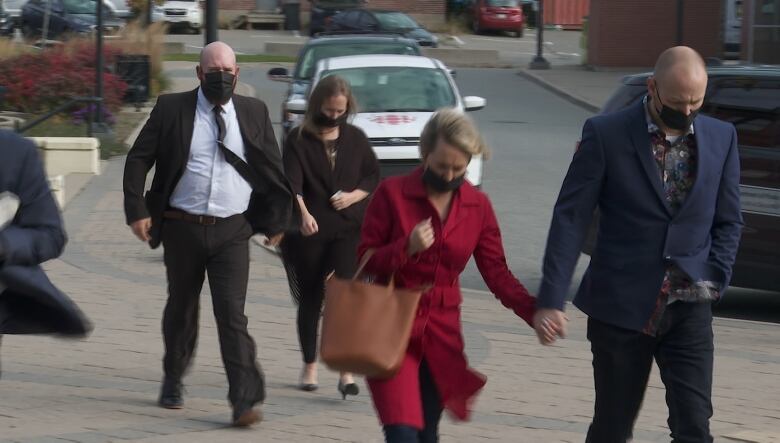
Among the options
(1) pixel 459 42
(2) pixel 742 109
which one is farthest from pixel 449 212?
(1) pixel 459 42

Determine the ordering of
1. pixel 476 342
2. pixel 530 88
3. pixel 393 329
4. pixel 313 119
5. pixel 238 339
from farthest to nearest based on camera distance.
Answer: pixel 530 88, pixel 476 342, pixel 313 119, pixel 238 339, pixel 393 329

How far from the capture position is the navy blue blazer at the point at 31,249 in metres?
4.36

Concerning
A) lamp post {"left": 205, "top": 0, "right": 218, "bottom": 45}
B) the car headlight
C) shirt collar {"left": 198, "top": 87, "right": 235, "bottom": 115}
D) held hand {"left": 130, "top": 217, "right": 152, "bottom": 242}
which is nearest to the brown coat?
shirt collar {"left": 198, "top": 87, "right": 235, "bottom": 115}

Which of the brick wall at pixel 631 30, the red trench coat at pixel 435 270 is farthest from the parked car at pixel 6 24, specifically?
the red trench coat at pixel 435 270

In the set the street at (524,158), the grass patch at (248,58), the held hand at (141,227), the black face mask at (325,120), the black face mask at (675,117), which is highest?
the black face mask at (675,117)

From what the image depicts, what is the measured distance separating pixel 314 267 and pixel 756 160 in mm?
3945

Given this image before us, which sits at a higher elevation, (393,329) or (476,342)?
(393,329)

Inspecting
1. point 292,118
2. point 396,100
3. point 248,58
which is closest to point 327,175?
point 396,100

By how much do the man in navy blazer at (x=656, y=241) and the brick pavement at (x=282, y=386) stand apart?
1.73m

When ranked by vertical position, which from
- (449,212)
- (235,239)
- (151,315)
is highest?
(449,212)

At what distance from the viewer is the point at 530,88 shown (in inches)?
1336

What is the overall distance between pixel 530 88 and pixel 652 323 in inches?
1148

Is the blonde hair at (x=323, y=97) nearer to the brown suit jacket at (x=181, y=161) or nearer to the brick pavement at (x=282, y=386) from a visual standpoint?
the brown suit jacket at (x=181, y=161)

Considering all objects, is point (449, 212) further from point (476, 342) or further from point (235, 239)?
point (476, 342)
